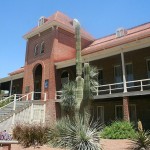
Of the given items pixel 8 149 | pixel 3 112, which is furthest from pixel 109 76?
pixel 8 149

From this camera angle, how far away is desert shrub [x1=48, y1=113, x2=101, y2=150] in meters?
10.9

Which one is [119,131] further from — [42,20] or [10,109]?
[42,20]

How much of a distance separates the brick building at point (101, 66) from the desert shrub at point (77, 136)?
7020 mm

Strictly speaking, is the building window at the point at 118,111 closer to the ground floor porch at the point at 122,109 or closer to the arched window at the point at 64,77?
the ground floor porch at the point at 122,109

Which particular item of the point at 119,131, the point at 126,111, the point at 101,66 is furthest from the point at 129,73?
the point at 119,131

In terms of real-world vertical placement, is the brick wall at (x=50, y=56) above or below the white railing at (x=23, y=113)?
above

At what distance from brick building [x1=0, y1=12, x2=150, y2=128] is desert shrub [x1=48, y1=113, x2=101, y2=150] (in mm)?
7020

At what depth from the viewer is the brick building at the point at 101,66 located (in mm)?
19906

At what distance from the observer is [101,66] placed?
2439 cm

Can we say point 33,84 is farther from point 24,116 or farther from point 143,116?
point 143,116

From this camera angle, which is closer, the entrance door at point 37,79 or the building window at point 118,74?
the building window at point 118,74

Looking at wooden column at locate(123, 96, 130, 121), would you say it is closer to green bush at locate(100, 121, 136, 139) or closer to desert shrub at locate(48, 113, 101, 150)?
green bush at locate(100, 121, 136, 139)

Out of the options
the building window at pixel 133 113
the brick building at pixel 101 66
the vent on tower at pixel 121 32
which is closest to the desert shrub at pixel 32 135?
the brick building at pixel 101 66

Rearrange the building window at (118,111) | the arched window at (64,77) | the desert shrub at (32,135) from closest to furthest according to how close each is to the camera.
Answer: the desert shrub at (32,135)
the building window at (118,111)
the arched window at (64,77)
